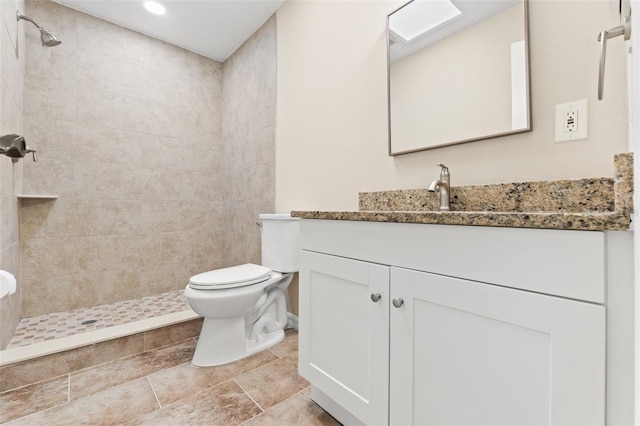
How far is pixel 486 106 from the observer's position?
3.88 ft

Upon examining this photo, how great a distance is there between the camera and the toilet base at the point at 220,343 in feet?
5.44

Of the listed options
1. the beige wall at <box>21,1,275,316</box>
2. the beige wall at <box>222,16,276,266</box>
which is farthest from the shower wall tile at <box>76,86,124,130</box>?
the beige wall at <box>222,16,276,266</box>

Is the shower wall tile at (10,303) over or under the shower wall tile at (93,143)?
under

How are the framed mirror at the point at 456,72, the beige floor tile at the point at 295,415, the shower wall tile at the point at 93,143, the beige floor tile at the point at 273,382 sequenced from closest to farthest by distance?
the framed mirror at the point at 456,72, the beige floor tile at the point at 295,415, the beige floor tile at the point at 273,382, the shower wall tile at the point at 93,143

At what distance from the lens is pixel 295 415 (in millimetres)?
1252

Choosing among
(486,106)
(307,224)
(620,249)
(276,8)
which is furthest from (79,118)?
(620,249)

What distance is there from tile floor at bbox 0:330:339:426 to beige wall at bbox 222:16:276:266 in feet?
3.44

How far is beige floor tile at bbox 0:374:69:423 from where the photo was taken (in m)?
1.27

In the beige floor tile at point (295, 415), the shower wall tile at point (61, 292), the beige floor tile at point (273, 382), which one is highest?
the shower wall tile at point (61, 292)

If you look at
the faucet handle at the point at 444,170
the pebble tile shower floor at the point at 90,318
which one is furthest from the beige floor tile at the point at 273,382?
the faucet handle at the point at 444,170

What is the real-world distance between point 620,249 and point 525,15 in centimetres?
96

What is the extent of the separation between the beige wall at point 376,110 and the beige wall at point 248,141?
0.45 feet

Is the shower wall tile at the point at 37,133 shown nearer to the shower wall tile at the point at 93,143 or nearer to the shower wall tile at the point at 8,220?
the shower wall tile at the point at 93,143

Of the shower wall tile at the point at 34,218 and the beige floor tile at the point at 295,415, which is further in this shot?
the shower wall tile at the point at 34,218
